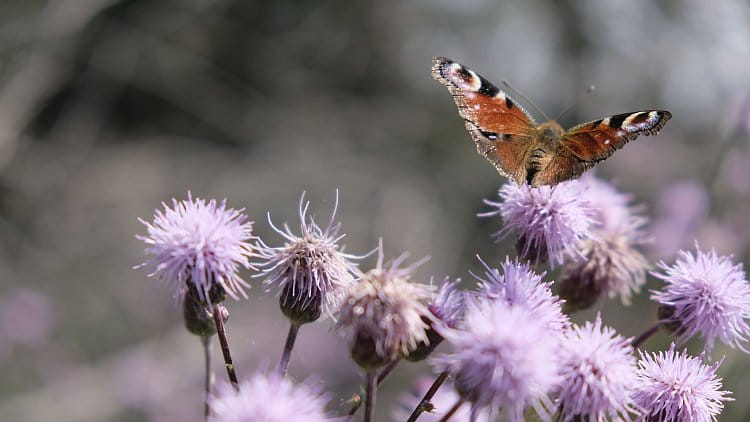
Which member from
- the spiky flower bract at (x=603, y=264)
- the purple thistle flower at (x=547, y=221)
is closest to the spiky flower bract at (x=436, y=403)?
the spiky flower bract at (x=603, y=264)

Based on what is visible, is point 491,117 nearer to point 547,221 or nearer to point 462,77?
point 462,77

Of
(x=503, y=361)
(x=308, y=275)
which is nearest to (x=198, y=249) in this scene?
(x=308, y=275)

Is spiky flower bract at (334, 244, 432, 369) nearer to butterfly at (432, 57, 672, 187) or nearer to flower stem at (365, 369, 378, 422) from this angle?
flower stem at (365, 369, 378, 422)

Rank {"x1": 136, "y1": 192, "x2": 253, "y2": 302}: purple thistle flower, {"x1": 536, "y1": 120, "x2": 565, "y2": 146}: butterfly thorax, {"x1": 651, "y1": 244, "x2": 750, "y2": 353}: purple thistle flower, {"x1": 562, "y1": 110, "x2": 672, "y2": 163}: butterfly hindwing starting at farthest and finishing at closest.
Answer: {"x1": 536, "y1": 120, "x2": 565, "y2": 146}: butterfly thorax < {"x1": 562, "y1": 110, "x2": 672, "y2": 163}: butterfly hindwing < {"x1": 651, "y1": 244, "x2": 750, "y2": 353}: purple thistle flower < {"x1": 136, "y1": 192, "x2": 253, "y2": 302}: purple thistle flower

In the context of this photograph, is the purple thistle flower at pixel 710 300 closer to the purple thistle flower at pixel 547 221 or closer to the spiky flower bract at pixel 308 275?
the purple thistle flower at pixel 547 221

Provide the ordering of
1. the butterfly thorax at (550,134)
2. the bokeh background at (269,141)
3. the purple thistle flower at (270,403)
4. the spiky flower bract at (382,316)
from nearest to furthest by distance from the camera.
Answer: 1. the purple thistle flower at (270,403)
2. the spiky flower bract at (382,316)
3. the butterfly thorax at (550,134)
4. the bokeh background at (269,141)

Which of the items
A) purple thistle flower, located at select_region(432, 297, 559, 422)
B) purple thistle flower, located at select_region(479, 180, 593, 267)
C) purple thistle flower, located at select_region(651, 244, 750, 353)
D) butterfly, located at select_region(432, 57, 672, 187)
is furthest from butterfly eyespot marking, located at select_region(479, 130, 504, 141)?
purple thistle flower, located at select_region(432, 297, 559, 422)
